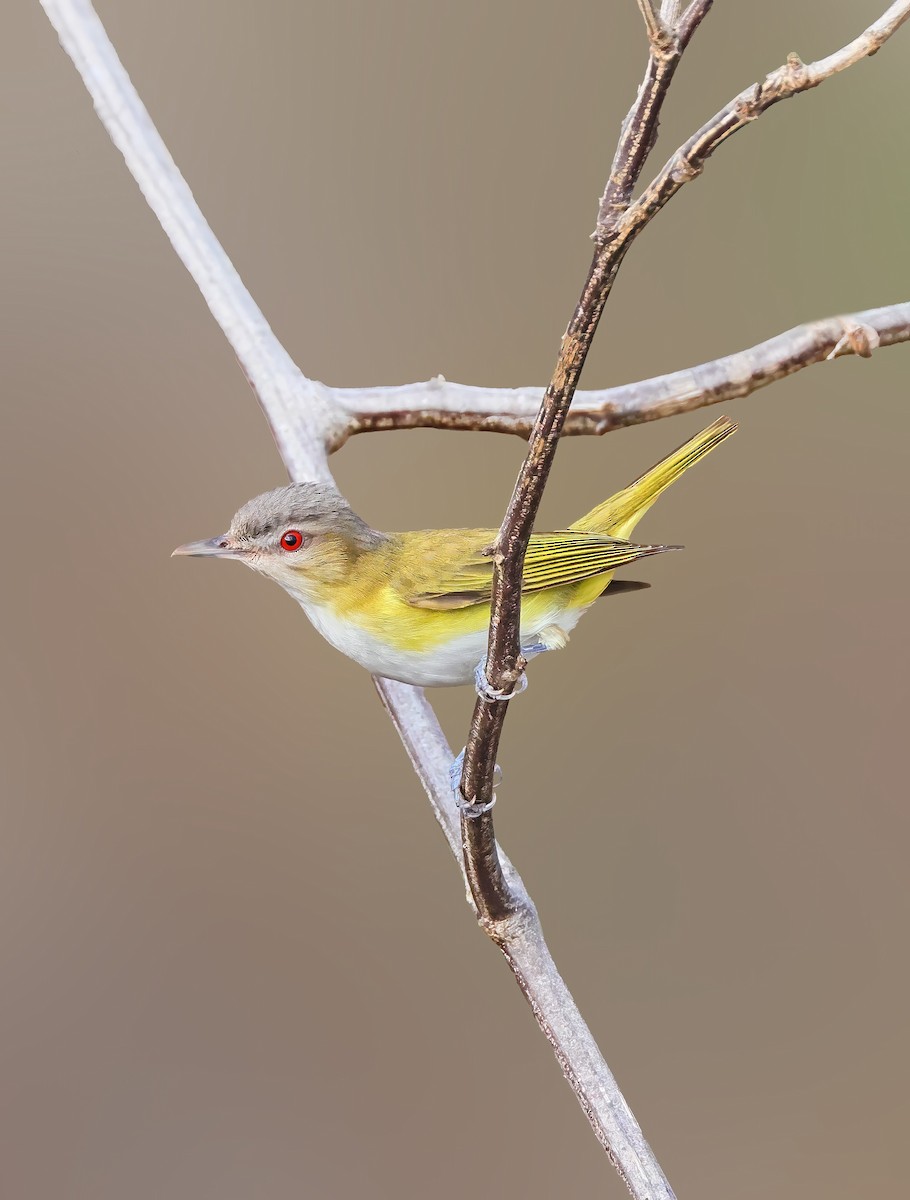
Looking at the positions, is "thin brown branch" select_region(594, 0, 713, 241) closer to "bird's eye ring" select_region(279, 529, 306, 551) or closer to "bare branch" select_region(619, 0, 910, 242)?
"bare branch" select_region(619, 0, 910, 242)

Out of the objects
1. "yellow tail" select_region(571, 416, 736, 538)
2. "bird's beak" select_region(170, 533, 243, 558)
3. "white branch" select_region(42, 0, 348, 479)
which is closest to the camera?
"bird's beak" select_region(170, 533, 243, 558)

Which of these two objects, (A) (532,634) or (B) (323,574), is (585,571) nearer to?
(A) (532,634)

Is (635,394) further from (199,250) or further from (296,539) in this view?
(199,250)

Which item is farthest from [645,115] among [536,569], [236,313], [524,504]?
[236,313]

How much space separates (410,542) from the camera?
1420mm

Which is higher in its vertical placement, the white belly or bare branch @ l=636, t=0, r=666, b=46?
bare branch @ l=636, t=0, r=666, b=46

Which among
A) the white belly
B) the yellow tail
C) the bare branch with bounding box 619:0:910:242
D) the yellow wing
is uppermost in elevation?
the bare branch with bounding box 619:0:910:242

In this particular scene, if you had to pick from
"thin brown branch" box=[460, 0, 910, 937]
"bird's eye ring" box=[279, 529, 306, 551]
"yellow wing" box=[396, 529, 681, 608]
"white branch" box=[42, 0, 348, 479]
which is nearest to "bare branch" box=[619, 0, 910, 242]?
"thin brown branch" box=[460, 0, 910, 937]

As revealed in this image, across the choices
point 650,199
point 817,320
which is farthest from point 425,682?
point 650,199

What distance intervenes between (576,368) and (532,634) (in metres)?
0.68

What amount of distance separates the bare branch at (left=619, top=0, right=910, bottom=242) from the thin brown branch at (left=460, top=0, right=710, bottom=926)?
2 cm

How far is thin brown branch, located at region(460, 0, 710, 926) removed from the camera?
585 mm

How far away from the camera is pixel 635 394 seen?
53.6 inches

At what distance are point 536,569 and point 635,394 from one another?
0.90 ft
